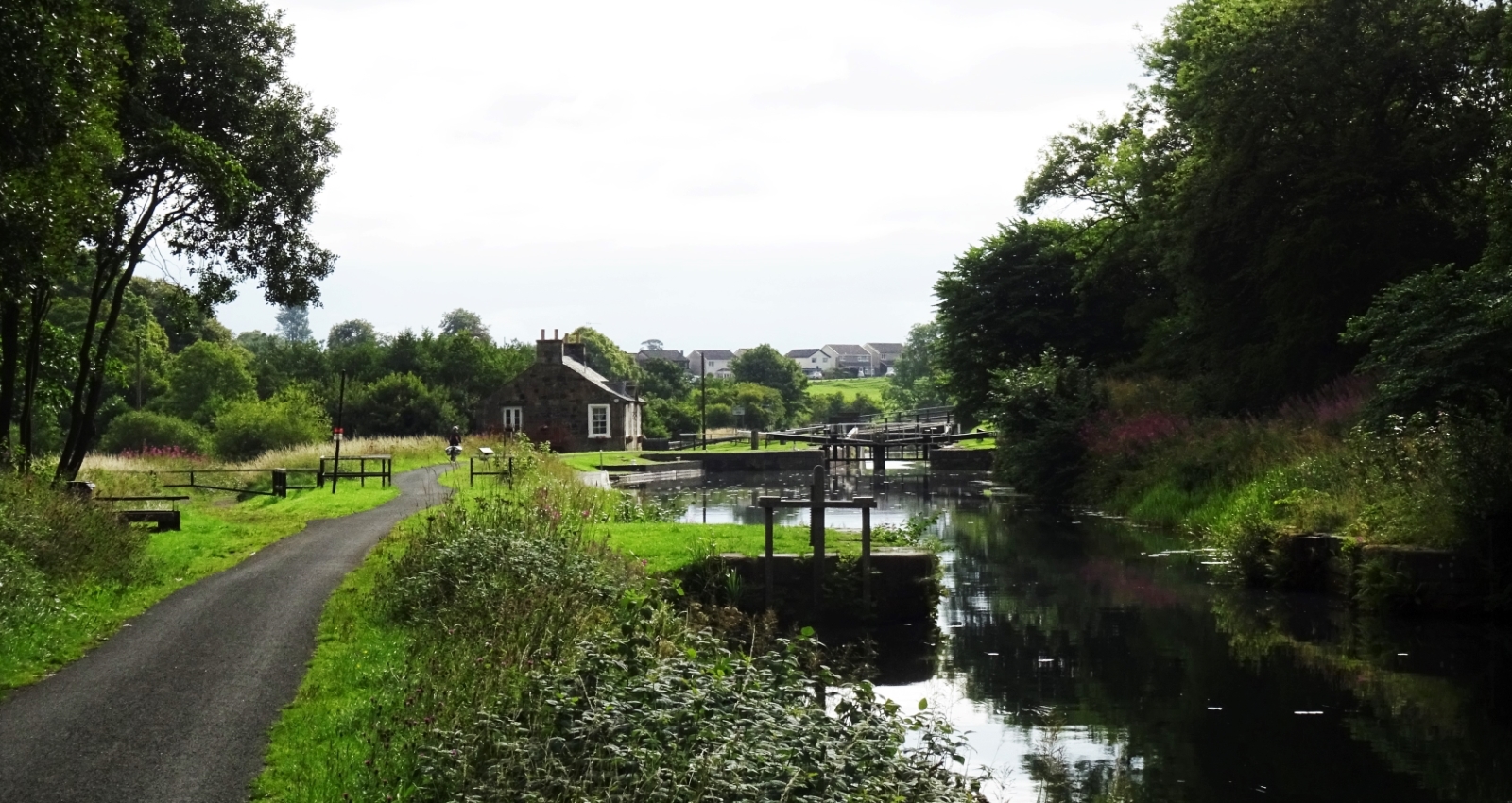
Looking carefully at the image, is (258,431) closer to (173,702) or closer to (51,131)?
(51,131)

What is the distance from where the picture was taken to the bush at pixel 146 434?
5416 cm

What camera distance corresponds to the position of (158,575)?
15.3m

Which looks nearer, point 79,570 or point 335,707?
point 335,707

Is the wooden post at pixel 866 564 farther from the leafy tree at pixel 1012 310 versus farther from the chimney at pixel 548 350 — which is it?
the chimney at pixel 548 350

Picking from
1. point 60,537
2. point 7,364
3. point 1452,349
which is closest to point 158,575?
point 60,537

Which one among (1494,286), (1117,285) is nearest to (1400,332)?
(1494,286)

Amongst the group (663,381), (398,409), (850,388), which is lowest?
(398,409)

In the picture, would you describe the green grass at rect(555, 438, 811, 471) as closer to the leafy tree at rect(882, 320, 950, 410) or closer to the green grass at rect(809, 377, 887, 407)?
the leafy tree at rect(882, 320, 950, 410)

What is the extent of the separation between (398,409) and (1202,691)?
50.1 m

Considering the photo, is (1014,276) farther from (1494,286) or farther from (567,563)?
(567,563)

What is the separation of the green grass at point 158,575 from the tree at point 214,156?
2633mm

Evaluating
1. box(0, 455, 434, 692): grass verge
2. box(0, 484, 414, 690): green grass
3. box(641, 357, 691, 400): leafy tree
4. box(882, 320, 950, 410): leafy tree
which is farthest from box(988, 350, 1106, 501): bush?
box(882, 320, 950, 410): leafy tree

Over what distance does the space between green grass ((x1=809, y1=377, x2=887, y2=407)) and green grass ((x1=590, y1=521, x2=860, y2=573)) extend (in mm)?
113058

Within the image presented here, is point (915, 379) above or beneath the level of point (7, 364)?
above
